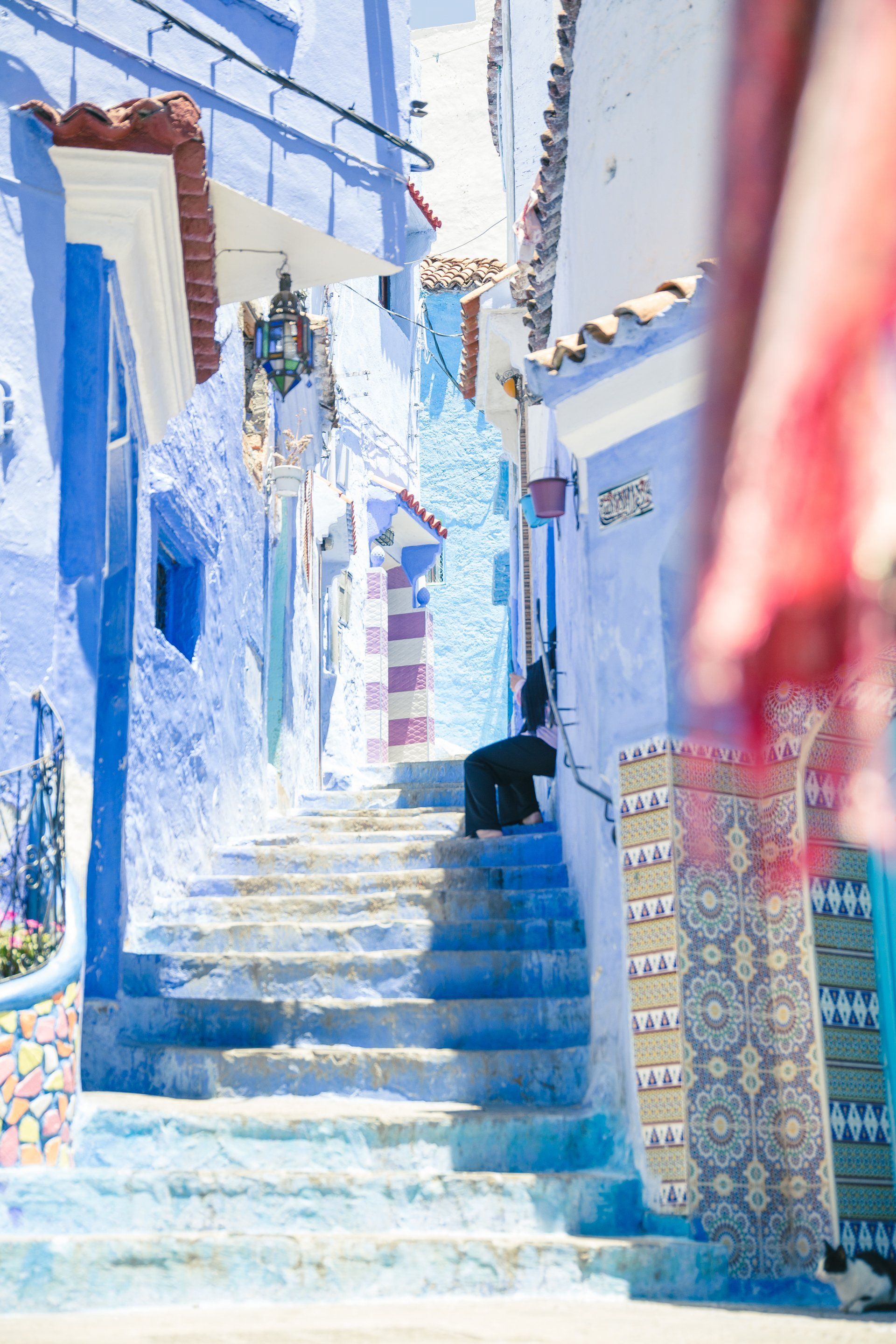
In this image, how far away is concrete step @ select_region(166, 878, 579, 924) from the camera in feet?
25.4

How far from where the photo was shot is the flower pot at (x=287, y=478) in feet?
41.9

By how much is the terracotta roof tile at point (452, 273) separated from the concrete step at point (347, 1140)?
16.4 metres

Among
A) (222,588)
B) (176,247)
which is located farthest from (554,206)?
(222,588)

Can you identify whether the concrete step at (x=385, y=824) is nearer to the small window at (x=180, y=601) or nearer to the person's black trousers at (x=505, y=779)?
the person's black trousers at (x=505, y=779)

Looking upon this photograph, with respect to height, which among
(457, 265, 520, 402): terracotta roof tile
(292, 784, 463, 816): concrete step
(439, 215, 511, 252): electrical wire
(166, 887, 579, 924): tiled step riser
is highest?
(439, 215, 511, 252): electrical wire

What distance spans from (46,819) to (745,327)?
4.99 meters

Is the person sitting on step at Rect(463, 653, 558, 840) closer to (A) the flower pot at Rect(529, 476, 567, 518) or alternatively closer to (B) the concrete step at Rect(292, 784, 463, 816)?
(B) the concrete step at Rect(292, 784, 463, 816)

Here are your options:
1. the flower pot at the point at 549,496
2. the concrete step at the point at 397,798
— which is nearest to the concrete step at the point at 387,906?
the flower pot at the point at 549,496

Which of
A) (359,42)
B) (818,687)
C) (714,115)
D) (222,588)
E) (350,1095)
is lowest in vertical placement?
A: (350,1095)

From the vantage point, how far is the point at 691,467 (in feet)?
4.31

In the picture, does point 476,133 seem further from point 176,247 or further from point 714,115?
point 714,115

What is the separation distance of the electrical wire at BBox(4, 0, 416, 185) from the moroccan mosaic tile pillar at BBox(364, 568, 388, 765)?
34.7ft

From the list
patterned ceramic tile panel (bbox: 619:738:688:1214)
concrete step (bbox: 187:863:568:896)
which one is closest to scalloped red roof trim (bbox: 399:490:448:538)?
concrete step (bbox: 187:863:568:896)

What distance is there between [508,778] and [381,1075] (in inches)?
130
